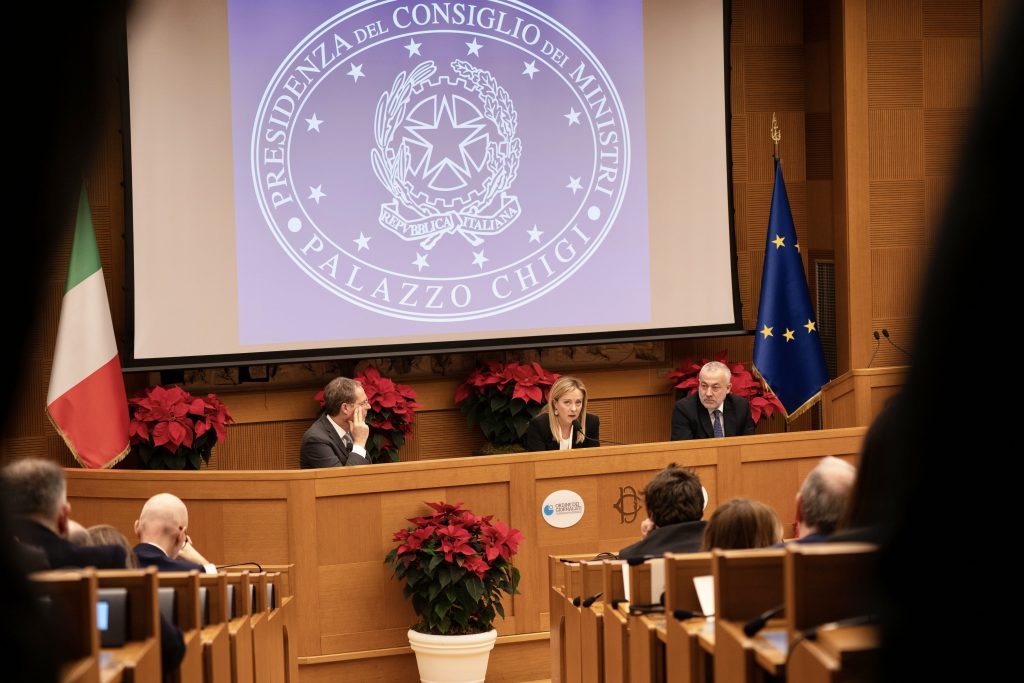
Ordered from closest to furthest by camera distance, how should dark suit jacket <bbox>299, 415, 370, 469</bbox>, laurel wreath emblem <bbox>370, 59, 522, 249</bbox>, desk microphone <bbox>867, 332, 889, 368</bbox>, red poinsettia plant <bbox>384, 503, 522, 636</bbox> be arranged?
red poinsettia plant <bbox>384, 503, 522, 636</bbox>, dark suit jacket <bbox>299, 415, 370, 469</bbox>, laurel wreath emblem <bbox>370, 59, 522, 249</bbox>, desk microphone <bbox>867, 332, 889, 368</bbox>

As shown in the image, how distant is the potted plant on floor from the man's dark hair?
81 cm

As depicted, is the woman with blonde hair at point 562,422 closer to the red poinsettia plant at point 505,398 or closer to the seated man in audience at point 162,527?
the red poinsettia plant at point 505,398

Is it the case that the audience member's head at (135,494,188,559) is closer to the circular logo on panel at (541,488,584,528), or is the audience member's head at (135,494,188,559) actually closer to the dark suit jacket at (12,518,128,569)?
the dark suit jacket at (12,518,128,569)

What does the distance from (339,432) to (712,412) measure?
85.8 inches

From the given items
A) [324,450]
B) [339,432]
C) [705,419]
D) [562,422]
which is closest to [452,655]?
[324,450]

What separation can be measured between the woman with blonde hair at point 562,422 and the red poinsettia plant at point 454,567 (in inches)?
33.1

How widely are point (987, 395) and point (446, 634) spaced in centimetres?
607

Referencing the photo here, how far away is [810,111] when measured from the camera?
29.0 ft

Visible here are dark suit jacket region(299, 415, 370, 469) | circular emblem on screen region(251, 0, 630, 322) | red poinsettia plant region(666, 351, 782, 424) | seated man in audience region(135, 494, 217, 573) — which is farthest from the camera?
red poinsettia plant region(666, 351, 782, 424)

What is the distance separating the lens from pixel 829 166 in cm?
873

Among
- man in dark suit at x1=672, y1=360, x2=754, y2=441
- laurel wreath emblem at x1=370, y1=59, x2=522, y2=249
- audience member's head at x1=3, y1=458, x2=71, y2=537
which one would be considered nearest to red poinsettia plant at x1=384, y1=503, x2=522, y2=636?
man in dark suit at x1=672, y1=360, x2=754, y2=441

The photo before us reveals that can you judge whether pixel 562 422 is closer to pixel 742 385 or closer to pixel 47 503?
pixel 742 385

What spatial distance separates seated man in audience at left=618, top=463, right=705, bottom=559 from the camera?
4.39 metres

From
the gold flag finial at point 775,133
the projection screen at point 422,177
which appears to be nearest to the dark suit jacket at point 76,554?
the projection screen at point 422,177
